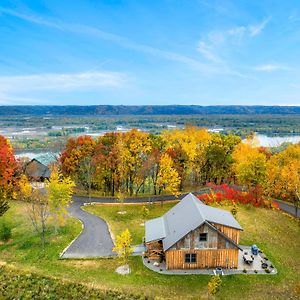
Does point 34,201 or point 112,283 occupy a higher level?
point 34,201

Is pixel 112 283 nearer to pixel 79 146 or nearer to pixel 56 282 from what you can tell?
pixel 56 282

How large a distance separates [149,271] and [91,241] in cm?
938

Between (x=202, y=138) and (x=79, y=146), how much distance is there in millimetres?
23129

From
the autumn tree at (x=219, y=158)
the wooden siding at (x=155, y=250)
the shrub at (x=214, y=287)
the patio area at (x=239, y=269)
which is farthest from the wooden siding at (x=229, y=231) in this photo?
the autumn tree at (x=219, y=158)

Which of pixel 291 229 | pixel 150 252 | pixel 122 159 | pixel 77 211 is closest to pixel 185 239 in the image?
pixel 150 252

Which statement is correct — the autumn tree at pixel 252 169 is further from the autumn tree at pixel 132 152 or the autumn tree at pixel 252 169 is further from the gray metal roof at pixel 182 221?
the gray metal roof at pixel 182 221

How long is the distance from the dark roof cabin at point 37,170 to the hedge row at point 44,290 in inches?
1440

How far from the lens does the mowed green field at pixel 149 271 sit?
27844 millimetres

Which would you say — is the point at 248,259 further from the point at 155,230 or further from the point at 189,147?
the point at 189,147

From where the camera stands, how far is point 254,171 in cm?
5244

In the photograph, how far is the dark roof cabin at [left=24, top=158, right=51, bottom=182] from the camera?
215 ft

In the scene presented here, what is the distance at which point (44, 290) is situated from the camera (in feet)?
94.0

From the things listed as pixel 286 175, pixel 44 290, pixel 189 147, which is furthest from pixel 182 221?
pixel 189 147

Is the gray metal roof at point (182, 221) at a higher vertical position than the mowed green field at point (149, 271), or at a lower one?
higher
